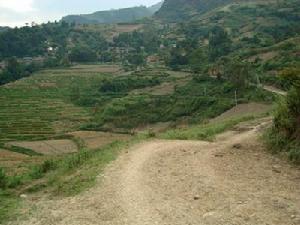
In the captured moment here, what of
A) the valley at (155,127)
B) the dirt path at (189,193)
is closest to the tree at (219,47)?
the valley at (155,127)

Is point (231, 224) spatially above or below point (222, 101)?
above

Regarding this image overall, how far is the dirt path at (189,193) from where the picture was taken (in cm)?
1096

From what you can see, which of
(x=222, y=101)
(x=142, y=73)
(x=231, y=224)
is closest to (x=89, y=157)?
(x=231, y=224)

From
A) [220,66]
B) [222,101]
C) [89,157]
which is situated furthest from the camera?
[220,66]

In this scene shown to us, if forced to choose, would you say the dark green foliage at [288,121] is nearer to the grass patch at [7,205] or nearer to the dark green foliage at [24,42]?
the grass patch at [7,205]

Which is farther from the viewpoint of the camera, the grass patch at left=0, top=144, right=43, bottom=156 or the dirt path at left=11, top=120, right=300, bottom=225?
the grass patch at left=0, top=144, right=43, bottom=156

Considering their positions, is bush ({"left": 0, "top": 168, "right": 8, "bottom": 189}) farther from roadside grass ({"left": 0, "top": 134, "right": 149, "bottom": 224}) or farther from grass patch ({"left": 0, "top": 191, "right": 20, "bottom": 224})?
grass patch ({"left": 0, "top": 191, "right": 20, "bottom": 224})

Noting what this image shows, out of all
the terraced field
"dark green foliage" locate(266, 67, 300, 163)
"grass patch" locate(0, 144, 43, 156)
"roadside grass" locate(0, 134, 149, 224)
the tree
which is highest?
"dark green foliage" locate(266, 67, 300, 163)

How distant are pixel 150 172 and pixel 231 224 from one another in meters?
4.53

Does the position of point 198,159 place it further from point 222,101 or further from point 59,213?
point 222,101

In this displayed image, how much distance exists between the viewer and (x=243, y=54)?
72.9 m

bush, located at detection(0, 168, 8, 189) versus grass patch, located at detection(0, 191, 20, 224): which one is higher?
grass patch, located at detection(0, 191, 20, 224)

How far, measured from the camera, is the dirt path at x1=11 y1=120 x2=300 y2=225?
11.0 metres

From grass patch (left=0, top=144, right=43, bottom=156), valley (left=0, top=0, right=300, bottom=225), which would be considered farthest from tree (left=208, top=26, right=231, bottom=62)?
grass patch (left=0, top=144, right=43, bottom=156)
